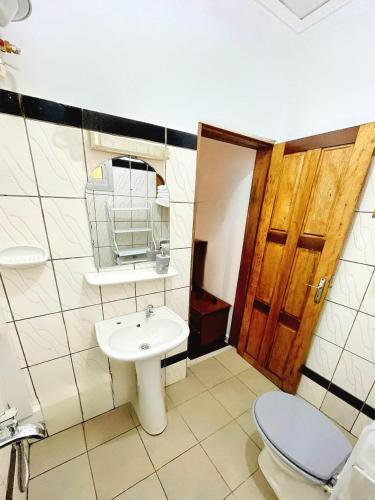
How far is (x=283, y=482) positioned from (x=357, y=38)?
7.62 feet

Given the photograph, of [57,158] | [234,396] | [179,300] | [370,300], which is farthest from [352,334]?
[57,158]

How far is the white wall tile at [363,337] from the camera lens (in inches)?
46.1

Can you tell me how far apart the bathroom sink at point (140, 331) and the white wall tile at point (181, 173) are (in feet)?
2.45

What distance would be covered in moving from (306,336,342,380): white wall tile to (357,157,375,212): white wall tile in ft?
2.92

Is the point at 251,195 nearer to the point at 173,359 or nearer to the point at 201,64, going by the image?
the point at 201,64

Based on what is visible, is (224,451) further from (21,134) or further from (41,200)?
(21,134)

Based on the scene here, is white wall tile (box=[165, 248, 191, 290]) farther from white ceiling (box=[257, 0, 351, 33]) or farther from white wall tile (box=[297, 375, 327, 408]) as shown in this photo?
white ceiling (box=[257, 0, 351, 33])

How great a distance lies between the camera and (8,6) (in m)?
0.59

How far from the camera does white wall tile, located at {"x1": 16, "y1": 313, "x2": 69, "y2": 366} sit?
3.33 feet

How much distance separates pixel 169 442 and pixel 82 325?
0.90 m

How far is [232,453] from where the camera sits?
47.1 inches

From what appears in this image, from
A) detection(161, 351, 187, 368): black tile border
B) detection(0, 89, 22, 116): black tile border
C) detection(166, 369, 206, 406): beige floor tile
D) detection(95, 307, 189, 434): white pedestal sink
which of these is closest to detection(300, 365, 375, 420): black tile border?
detection(166, 369, 206, 406): beige floor tile

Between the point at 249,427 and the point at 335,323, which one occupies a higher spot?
the point at 335,323

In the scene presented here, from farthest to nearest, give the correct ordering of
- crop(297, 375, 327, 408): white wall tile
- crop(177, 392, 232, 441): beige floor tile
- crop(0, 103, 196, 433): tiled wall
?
crop(297, 375, 327, 408): white wall tile < crop(177, 392, 232, 441): beige floor tile < crop(0, 103, 196, 433): tiled wall
